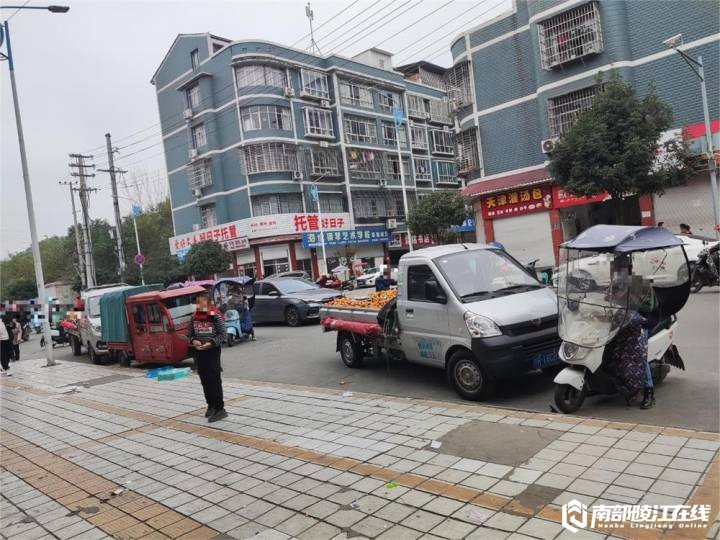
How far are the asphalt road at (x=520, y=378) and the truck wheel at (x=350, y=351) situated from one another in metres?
0.15

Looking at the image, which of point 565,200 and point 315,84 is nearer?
point 565,200

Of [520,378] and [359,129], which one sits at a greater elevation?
[359,129]

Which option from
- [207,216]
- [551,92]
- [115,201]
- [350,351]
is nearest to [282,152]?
[207,216]

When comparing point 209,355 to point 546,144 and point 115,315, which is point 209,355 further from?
point 546,144

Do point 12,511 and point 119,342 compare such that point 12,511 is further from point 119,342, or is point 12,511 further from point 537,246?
point 537,246

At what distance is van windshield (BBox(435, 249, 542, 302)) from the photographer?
6945 mm

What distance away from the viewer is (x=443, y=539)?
3289 millimetres

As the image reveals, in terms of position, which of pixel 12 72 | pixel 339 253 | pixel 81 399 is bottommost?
pixel 81 399

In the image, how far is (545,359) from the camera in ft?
21.2

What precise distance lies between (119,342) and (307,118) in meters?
30.9

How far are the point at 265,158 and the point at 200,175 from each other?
6.91 meters

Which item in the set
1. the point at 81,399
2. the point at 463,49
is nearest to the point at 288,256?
the point at 463,49

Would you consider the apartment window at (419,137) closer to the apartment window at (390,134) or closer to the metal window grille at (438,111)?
the apartment window at (390,134)

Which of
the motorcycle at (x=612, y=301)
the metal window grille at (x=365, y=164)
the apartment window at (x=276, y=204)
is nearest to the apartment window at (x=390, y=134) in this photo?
the metal window grille at (x=365, y=164)
